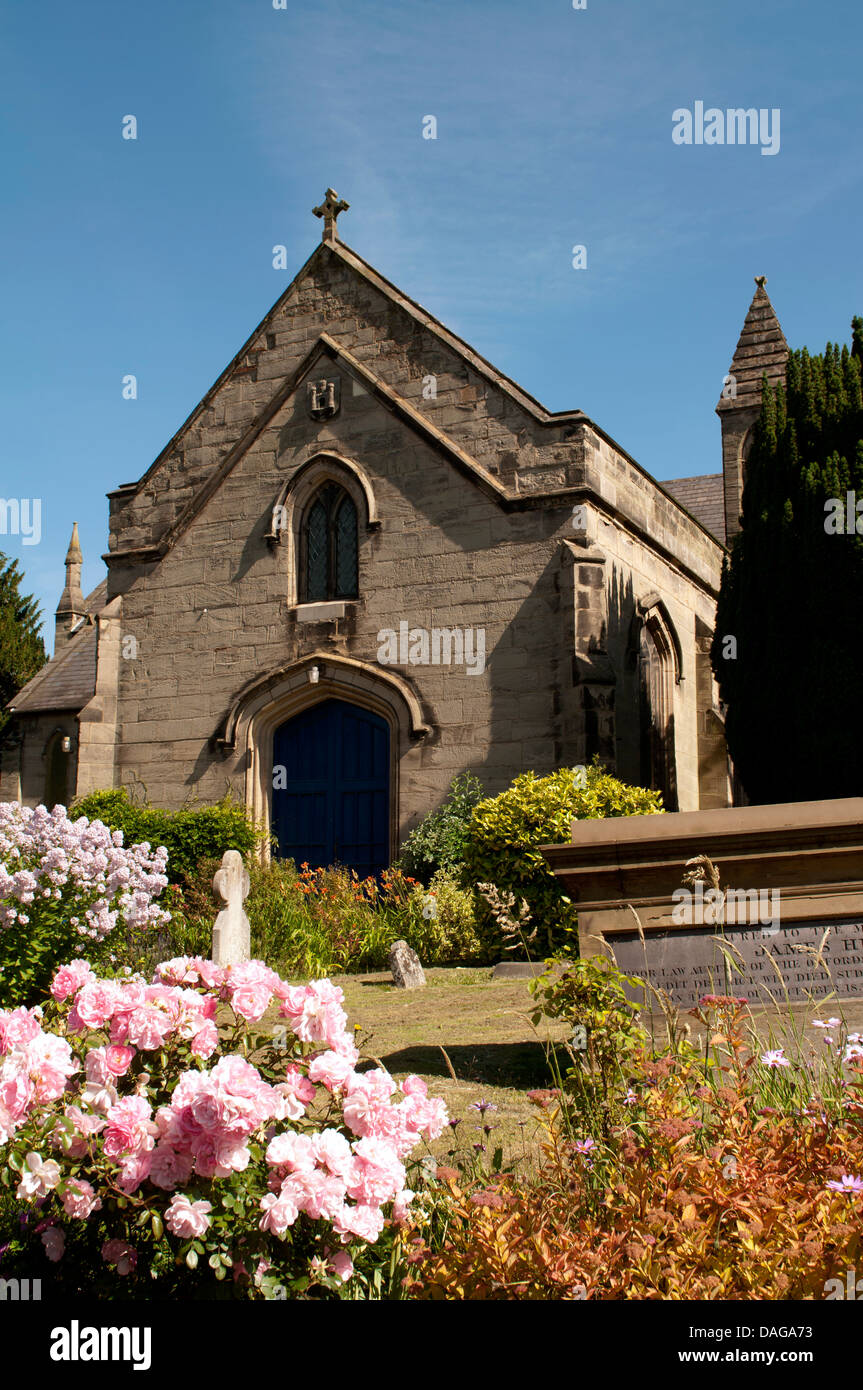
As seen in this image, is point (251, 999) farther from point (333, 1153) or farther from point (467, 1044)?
point (467, 1044)

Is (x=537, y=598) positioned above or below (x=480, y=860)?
above

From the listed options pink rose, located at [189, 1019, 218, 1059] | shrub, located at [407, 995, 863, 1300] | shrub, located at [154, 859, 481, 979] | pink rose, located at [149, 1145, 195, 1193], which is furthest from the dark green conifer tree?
pink rose, located at [149, 1145, 195, 1193]

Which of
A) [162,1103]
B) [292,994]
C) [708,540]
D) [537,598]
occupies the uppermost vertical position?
[708,540]

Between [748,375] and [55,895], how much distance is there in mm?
19125

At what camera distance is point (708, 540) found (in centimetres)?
1889

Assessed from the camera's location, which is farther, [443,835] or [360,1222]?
[443,835]

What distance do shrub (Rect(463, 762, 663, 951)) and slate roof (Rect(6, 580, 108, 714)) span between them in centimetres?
1243

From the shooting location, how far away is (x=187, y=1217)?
287 centimetres

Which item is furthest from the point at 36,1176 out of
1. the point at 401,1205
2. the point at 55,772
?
the point at 55,772

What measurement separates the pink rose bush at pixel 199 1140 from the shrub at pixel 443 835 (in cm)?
1003
